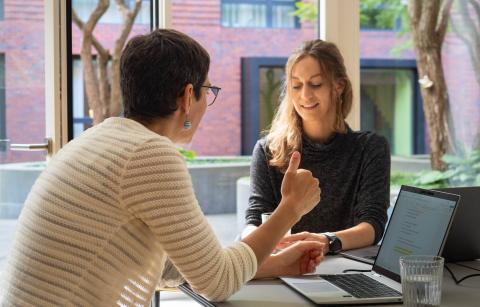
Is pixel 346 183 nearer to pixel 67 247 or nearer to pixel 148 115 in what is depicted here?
pixel 148 115

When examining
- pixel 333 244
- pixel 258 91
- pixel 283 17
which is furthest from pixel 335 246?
pixel 258 91

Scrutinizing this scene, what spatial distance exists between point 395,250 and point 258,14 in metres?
2.93

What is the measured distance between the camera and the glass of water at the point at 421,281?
1596 mm

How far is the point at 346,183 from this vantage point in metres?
2.66

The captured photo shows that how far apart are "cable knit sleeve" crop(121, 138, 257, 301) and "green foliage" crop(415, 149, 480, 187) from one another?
103 inches

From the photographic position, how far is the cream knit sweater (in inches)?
59.4

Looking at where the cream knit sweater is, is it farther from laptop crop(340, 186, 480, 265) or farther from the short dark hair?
laptop crop(340, 186, 480, 265)

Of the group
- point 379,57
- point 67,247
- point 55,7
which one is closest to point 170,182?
point 67,247

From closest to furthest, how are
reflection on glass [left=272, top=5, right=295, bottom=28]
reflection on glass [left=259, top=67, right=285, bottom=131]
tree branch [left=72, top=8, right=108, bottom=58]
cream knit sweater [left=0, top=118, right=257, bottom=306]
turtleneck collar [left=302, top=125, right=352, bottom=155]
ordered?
cream knit sweater [left=0, top=118, right=257, bottom=306], turtleneck collar [left=302, top=125, right=352, bottom=155], tree branch [left=72, top=8, right=108, bottom=58], reflection on glass [left=272, top=5, right=295, bottom=28], reflection on glass [left=259, top=67, right=285, bottom=131]

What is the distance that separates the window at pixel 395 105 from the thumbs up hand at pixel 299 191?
86.3 inches

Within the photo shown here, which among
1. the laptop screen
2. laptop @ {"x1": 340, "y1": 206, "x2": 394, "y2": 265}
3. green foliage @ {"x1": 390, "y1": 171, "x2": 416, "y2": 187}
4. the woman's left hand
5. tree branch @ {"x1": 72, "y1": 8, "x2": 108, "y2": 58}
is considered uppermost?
tree branch @ {"x1": 72, "y1": 8, "x2": 108, "y2": 58}

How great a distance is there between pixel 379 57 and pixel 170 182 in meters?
2.64

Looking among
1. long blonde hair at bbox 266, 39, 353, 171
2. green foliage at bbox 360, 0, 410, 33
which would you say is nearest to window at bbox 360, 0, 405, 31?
green foliage at bbox 360, 0, 410, 33

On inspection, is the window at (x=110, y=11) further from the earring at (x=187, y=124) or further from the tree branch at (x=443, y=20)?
the earring at (x=187, y=124)
